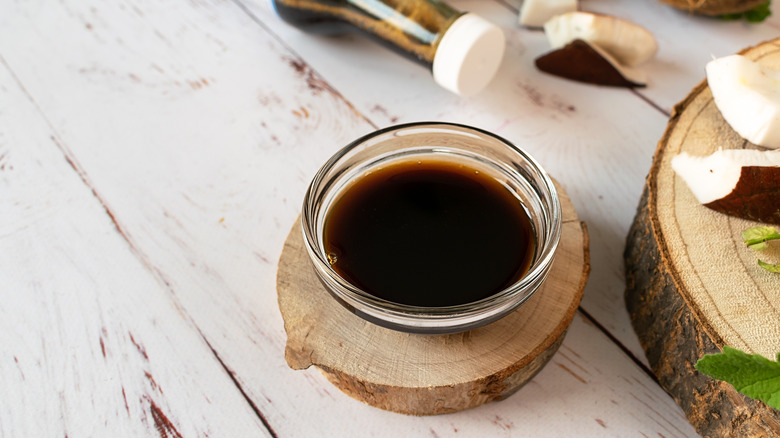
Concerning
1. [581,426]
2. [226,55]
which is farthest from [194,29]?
[581,426]

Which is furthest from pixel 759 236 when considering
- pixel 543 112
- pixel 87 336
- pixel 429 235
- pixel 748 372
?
pixel 87 336

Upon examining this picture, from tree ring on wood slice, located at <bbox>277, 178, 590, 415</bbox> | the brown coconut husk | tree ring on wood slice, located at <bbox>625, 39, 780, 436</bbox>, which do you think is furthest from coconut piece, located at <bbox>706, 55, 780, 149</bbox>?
the brown coconut husk

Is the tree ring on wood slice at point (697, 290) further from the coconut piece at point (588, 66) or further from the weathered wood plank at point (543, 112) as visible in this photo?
the coconut piece at point (588, 66)

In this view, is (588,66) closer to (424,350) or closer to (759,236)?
(759,236)

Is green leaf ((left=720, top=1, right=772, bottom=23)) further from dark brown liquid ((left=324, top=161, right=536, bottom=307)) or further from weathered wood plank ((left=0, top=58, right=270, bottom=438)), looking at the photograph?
weathered wood plank ((left=0, top=58, right=270, bottom=438))

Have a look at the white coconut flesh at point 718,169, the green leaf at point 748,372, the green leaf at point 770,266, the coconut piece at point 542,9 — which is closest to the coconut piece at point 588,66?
the coconut piece at point 542,9

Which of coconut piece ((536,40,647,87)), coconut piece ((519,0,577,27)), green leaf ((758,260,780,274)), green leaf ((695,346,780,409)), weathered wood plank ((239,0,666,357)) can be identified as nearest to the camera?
green leaf ((695,346,780,409))
